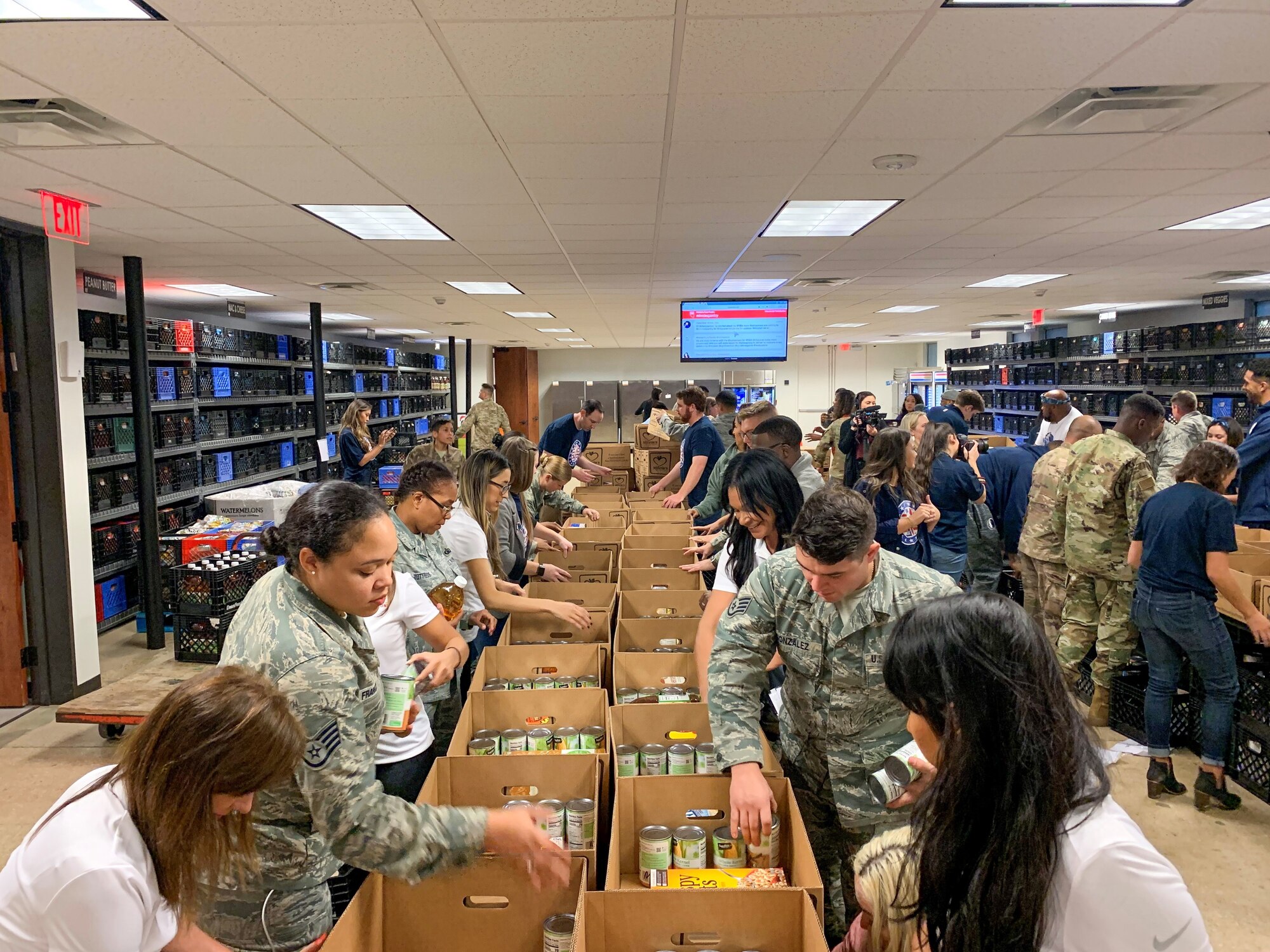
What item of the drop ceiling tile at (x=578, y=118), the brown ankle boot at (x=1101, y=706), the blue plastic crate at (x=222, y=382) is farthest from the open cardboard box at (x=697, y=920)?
the blue plastic crate at (x=222, y=382)

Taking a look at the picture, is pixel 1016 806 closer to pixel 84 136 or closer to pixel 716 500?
pixel 84 136

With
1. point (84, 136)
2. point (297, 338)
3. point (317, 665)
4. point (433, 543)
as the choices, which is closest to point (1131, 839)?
point (317, 665)

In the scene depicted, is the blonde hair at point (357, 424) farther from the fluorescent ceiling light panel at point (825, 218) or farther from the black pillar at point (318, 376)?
the fluorescent ceiling light panel at point (825, 218)

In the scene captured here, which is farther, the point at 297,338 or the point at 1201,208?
the point at 297,338

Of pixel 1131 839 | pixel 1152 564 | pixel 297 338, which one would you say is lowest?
pixel 1152 564

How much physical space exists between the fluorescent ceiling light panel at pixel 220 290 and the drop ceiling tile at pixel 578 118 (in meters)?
5.97

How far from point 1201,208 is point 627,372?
18518mm

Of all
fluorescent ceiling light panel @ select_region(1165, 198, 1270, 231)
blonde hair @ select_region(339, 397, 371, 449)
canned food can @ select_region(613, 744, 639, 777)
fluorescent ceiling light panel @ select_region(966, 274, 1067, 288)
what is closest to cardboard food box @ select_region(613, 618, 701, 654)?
canned food can @ select_region(613, 744, 639, 777)

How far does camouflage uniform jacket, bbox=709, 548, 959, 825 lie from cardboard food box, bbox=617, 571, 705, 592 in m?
1.98

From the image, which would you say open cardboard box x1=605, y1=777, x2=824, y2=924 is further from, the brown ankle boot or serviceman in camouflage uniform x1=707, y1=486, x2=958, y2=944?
the brown ankle boot

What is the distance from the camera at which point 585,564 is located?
488 cm

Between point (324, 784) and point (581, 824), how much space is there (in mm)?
788

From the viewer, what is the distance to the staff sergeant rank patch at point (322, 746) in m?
1.53

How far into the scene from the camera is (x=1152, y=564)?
3.76 metres
